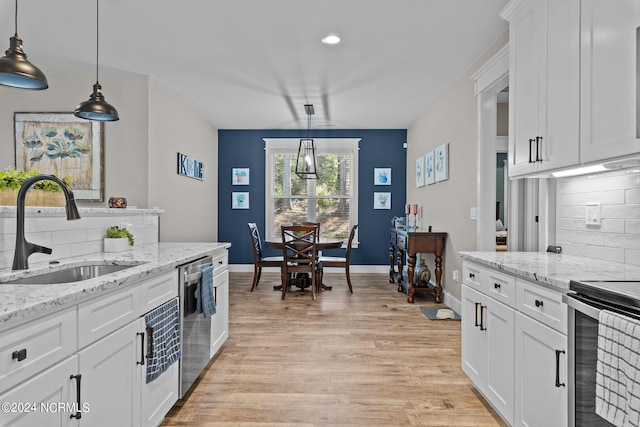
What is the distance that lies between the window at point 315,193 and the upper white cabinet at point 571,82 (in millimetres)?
4613

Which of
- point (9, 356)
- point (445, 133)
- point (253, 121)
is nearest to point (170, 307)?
point (9, 356)

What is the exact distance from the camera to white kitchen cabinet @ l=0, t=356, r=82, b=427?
3.26ft

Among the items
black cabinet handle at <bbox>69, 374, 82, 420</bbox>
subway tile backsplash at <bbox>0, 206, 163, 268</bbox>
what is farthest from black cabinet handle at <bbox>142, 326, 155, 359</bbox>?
subway tile backsplash at <bbox>0, 206, 163, 268</bbox>

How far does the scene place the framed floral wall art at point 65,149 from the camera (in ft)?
13.8

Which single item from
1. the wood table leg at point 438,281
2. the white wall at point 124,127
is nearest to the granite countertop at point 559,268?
the wood table leg at point 438,281

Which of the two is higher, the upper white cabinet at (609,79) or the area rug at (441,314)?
the upper white cabinet at (609,79)

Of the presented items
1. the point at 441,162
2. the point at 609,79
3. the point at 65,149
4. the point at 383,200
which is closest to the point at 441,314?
the point at 441,162

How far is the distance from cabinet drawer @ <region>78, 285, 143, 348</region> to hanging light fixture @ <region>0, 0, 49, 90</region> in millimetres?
1271

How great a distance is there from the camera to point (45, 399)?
112cm

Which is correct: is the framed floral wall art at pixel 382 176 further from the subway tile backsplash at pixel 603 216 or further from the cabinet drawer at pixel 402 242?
the subway tile backsplash at pixel 603 216

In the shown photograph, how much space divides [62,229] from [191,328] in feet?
3.12

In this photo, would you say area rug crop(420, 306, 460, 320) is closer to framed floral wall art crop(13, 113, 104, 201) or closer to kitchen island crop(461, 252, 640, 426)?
kitchen island crop(461, 252, 640, 426)

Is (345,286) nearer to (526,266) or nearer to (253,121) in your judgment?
(253,121)

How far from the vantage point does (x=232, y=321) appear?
153 inches
